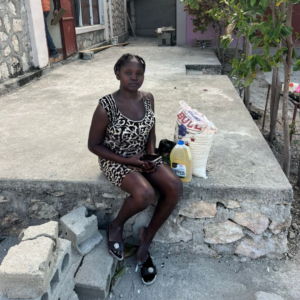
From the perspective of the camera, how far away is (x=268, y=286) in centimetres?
199

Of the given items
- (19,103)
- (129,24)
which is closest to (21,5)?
(19,103)

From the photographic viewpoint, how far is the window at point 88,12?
8.08m

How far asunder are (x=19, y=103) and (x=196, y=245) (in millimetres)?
2917

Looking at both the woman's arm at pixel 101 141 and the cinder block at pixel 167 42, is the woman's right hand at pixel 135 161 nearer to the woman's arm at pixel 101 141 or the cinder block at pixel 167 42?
the woman's arm at pixel 101 141

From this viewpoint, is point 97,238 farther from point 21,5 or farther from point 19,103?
point 21,5

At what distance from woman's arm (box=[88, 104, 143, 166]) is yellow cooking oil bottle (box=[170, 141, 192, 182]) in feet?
0.85

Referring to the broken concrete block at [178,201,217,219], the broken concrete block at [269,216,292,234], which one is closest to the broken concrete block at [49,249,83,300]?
the broken concrete block at [178,201,217,219]

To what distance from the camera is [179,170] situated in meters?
2.07

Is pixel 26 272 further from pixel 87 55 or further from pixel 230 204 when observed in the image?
pixel 87 55

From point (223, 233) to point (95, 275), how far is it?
0.90 metres

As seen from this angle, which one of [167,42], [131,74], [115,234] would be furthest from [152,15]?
[115,234]

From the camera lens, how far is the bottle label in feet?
6.76

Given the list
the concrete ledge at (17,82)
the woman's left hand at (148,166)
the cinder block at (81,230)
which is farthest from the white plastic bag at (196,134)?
the concrete ledge at (17,82)

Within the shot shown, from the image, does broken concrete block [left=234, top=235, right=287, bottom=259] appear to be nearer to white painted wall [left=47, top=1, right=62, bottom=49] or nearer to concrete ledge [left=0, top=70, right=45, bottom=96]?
concrete ledge [left=0, top=70, right=45, bottom=96]
